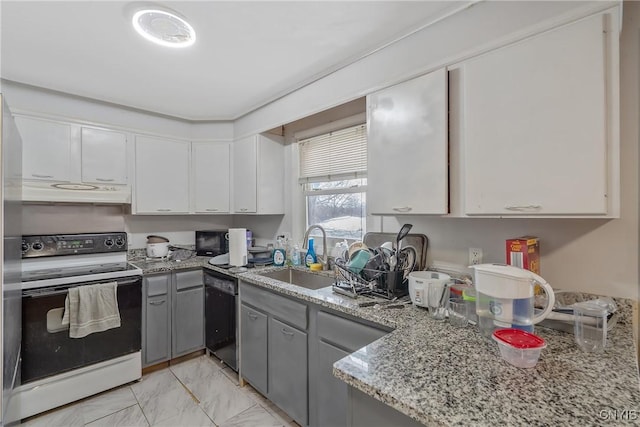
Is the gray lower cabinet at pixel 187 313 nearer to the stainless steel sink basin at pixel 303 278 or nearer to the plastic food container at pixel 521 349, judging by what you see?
the stainless steel sink basin at pixel 303 278

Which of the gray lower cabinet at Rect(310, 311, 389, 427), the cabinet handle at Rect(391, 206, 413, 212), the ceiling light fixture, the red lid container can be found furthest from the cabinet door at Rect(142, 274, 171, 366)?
the red lid container

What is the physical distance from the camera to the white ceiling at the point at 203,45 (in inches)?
58.3

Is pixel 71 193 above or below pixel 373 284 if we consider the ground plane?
above

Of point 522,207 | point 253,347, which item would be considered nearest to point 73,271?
point 253,347

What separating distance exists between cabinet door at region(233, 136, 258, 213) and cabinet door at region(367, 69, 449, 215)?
144cm

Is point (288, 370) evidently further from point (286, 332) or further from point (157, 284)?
point (157, 284)

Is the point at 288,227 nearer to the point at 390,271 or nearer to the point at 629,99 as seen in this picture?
the point at 390,271

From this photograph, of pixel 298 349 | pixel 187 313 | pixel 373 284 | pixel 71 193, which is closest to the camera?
pixel 373 284

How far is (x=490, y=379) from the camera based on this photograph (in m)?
0.85

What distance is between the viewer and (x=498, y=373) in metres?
0.88

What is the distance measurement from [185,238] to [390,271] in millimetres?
2595

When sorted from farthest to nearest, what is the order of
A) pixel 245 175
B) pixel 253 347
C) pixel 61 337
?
pixel 245 175
pixel 253 347
pixel 61 337

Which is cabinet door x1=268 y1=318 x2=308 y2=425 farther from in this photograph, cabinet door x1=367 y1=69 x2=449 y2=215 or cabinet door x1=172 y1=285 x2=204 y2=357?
cabinet door x1=172 y1=285 x2=204 y2=357

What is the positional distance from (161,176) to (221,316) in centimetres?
154
